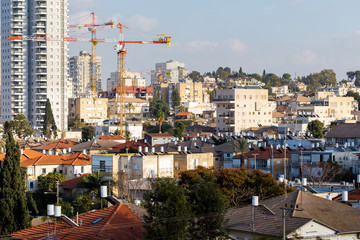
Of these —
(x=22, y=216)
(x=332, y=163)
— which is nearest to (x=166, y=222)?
(x=22, y=216)

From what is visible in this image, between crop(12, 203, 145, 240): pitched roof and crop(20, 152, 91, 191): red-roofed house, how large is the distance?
3875 centimetres

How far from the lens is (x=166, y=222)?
87.5 ft

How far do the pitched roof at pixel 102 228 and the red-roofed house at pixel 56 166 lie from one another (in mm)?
38754

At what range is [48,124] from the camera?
486ft

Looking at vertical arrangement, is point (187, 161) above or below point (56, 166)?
above

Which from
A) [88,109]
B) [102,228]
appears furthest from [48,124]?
[102,228]

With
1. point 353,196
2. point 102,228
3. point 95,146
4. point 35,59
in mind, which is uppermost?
point 35,59

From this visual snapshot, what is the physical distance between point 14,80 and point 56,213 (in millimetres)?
139944

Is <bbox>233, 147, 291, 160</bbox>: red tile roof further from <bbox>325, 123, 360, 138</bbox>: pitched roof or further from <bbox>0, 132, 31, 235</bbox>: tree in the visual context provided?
<bbox>0, 132, 31, 235</bbox>: tree

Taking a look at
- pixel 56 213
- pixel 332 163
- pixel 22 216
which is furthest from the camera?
pixel 332 163

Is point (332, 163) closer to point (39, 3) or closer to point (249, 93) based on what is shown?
point (249, 93)

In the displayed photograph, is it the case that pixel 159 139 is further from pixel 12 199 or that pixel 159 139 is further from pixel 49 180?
pixel 12 199

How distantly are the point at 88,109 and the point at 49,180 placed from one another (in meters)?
123

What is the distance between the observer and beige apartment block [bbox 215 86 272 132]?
137125 millimetres
